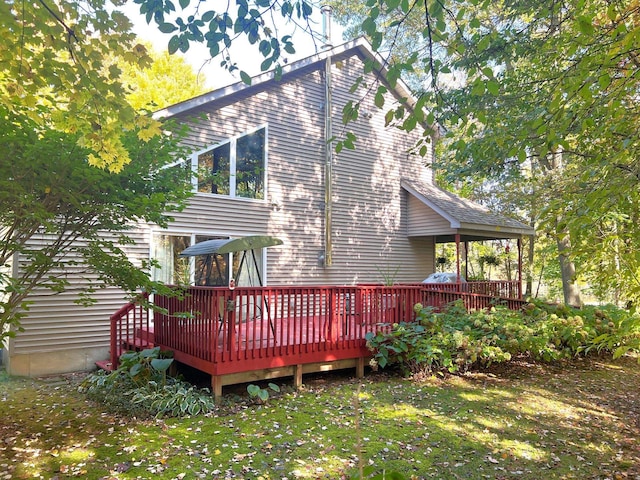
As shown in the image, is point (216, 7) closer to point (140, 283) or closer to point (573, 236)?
point (573, 236)

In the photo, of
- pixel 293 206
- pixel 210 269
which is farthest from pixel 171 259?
pixel 293 206

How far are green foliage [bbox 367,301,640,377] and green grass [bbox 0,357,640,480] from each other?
0.44 m

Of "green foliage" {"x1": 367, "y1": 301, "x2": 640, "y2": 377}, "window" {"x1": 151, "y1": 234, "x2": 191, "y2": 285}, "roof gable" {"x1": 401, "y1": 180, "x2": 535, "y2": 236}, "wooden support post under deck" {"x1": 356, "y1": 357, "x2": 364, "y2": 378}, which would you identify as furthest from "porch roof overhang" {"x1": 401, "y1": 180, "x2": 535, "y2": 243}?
"window" {"x1": 151, "y1": 234, "x2": 191, "y2": 285}

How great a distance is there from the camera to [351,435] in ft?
15.2

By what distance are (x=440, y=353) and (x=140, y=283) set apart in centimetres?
439

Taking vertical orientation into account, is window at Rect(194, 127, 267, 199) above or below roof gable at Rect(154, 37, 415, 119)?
below

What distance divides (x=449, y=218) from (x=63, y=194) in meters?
8.67

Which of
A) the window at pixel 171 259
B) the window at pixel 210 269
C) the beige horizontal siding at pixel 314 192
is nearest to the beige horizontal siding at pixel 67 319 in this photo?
the window at pixel 171 259

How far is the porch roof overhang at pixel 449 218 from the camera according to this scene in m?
10.9

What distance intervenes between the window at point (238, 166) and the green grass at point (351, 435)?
4907 mm

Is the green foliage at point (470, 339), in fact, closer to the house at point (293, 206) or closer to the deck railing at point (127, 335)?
the house at point (293, 206)

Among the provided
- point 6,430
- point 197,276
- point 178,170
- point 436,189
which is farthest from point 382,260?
point 6,430

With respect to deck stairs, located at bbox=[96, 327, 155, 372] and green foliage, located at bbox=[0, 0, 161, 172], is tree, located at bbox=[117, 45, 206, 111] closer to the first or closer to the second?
deck stairs, located at bbox=[96, 327, 155, 372]

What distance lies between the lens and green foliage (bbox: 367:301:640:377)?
6.60m
